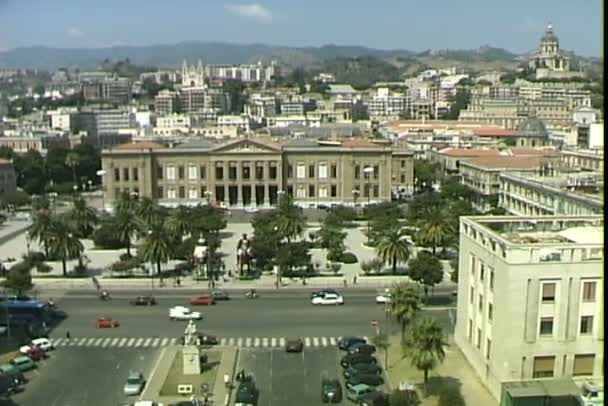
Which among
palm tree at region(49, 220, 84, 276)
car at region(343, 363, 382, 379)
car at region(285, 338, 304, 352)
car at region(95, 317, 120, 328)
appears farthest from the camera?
palm tree at region(49, 220, 84, 276)

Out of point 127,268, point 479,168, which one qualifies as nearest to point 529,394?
point 127,268

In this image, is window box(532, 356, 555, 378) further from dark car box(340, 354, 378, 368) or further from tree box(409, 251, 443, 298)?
tree box(409, 251, 443, 298)

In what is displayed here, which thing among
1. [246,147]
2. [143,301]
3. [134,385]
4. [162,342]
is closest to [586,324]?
[134,385]

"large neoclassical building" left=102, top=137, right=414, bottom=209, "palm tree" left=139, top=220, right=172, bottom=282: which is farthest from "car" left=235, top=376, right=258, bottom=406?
"large neoclassical building" left=102, top=137, right=414, bottom=209

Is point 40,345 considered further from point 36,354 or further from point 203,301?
point 203,301

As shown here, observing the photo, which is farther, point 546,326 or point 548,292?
point 546,326

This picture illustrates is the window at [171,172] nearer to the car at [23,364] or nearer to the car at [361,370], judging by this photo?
the car at [23,364]

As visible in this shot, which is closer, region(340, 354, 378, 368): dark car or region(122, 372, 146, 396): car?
region(122, 372, 146, 396): car
